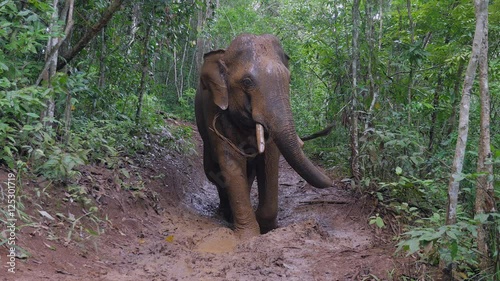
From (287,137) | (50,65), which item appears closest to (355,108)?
(287,137)

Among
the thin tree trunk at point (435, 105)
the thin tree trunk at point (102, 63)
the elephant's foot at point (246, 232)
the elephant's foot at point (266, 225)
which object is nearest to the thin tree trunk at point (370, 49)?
the thin tree trunk at point (435, 105)

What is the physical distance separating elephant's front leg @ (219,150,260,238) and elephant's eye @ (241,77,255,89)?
91 centimetres

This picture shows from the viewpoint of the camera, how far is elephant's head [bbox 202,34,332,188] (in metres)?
5.91

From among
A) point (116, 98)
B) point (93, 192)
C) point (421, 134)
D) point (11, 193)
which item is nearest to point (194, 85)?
point (116, 98)

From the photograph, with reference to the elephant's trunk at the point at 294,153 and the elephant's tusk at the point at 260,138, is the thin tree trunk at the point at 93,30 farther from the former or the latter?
the elephant's trunk at the point at 294,153

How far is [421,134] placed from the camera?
814 centimetres

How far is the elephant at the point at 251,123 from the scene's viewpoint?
19.6 feet

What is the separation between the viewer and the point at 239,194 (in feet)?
20.9

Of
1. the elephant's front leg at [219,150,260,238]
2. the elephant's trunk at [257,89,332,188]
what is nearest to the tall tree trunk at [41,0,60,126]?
the elephant's front leg at [219,150,260,238]

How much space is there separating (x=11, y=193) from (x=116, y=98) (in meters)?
4.42

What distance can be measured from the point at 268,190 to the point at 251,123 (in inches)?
36.5

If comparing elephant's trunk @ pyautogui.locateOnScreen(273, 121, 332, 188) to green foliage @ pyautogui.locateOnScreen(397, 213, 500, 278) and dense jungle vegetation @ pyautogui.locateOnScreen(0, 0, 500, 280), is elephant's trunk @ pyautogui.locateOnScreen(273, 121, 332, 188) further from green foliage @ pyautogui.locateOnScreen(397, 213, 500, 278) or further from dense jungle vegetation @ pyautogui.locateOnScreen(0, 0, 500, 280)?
green foliage @ pyautogui.locateOnScreen(397, 213, 500, 278)

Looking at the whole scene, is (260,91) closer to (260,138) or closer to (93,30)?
(260,138)

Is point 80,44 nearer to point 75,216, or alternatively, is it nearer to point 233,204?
point 75,216
